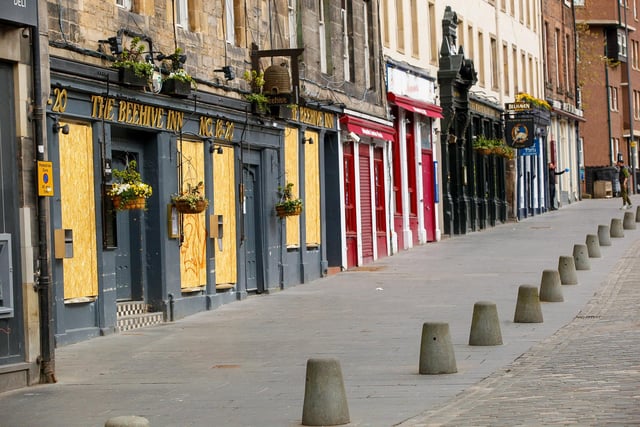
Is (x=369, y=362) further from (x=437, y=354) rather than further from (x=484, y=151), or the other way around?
(x=484, y=151)

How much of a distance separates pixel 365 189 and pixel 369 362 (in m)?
Answer: 17.7

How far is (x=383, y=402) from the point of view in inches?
498

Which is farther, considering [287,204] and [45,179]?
[287,204]

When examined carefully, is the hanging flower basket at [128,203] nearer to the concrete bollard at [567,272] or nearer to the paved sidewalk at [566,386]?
the paved sidewalk at [566,386]

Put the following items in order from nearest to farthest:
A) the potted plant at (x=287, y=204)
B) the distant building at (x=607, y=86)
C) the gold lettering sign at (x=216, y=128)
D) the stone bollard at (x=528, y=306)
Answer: the stone bollard at (x=528, y=306)
the gold lettering sign at (x=216, y=128)
the potted plant at (x=287, y=204)
the distant building at (x=607, y=86)

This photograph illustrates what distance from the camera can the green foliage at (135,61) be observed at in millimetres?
19562

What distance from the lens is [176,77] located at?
2106 cm

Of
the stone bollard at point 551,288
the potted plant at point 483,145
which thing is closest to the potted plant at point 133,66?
the stone bollard at point 551,288

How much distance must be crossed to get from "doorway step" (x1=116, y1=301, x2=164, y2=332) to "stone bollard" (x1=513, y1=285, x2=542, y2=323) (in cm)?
519

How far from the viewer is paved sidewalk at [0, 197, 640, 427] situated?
1208 centimetres

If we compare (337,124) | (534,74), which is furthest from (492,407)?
(534,74)

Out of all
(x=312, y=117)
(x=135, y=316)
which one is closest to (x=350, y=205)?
(x=312, y=117)

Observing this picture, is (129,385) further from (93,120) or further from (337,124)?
(337,124)

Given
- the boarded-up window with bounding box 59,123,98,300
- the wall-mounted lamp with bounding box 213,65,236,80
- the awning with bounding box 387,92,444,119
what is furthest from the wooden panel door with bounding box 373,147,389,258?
the boarded-up window with bounding box 59,123,98,300
